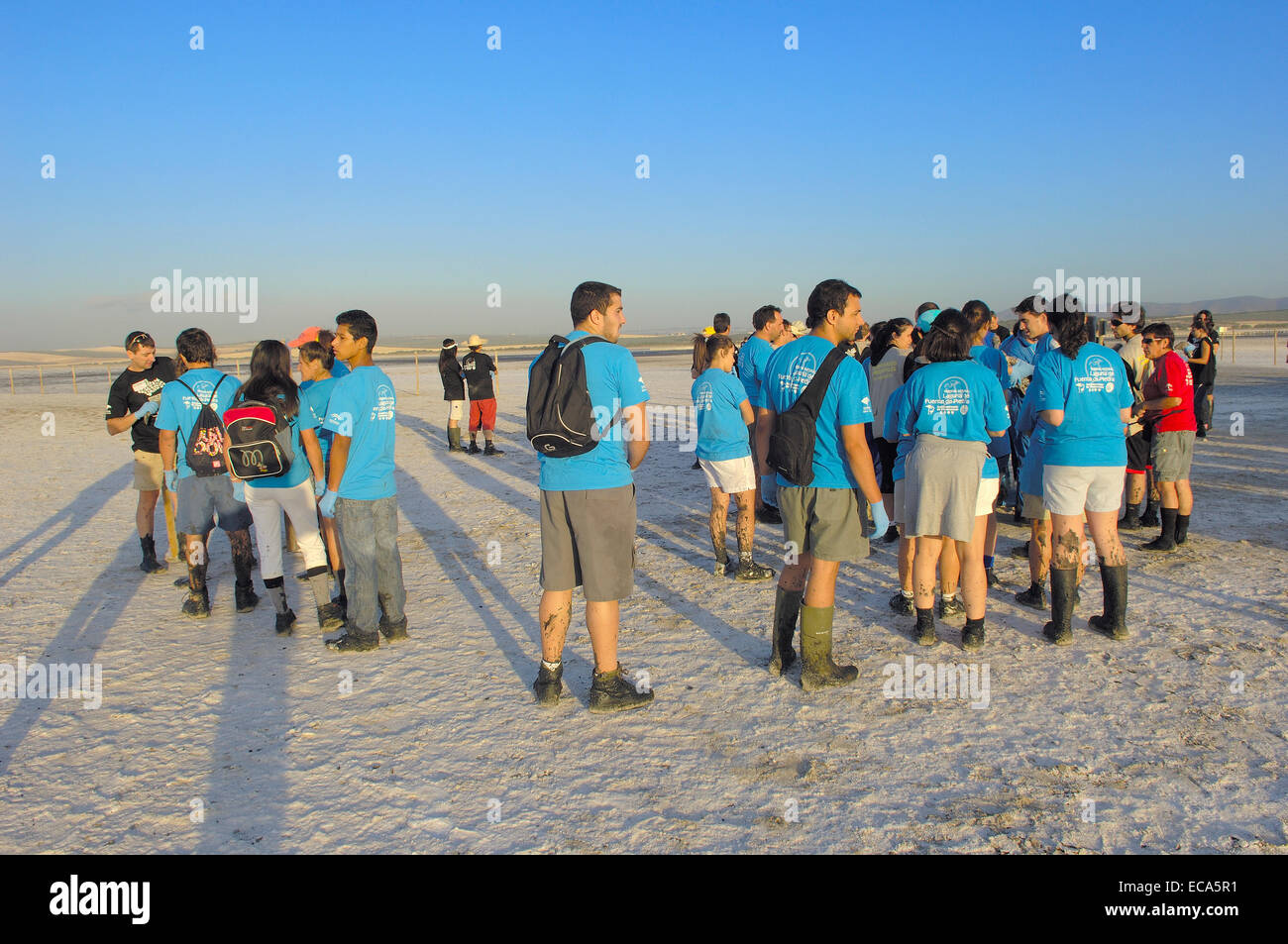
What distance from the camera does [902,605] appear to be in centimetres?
557

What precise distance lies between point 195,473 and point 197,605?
0.99 m

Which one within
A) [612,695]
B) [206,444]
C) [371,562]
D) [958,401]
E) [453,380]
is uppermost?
[453,380]

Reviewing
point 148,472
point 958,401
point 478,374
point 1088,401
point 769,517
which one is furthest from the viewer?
point 478,374

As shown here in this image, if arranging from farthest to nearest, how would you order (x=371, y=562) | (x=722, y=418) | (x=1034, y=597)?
(x=722, y=418) → (x=1034, y=597) → (x=371, y=562)

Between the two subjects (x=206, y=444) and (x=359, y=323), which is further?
(x=206, y=444)

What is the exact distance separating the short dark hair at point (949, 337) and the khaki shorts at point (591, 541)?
210 centimetres

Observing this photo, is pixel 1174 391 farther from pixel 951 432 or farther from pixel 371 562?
pixel 371 562

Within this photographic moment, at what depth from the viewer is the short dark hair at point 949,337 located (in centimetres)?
455

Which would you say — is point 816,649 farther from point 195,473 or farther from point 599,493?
point 195,473

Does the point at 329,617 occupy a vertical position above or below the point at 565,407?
below

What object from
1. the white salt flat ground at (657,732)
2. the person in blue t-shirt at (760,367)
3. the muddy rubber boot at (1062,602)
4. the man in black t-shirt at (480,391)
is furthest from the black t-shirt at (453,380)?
the muddy rubber boot at (1062,602)

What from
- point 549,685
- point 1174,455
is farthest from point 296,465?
point 1174,455

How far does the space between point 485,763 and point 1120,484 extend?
416 cm
